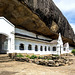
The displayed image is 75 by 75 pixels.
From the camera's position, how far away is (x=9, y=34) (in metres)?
13.6

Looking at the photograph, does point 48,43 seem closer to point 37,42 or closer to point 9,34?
point 37,42

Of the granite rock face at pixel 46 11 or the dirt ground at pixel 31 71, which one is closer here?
the dirt ground at pixel 31 71

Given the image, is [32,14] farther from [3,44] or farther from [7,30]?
[3,44]

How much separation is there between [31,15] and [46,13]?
3.91m

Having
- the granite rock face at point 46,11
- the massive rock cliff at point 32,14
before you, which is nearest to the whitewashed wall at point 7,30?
the massive rock cliff at point 32,14

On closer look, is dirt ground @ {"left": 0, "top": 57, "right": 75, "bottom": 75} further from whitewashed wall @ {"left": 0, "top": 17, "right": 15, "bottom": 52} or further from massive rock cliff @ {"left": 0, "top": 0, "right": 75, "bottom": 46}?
massive rock cliff @ {"left": 0, "top": 0, "right": 75, "bottom": 46}

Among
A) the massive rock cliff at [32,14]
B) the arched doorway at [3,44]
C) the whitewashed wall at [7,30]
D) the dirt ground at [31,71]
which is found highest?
the massive rock cliff at [32,14]

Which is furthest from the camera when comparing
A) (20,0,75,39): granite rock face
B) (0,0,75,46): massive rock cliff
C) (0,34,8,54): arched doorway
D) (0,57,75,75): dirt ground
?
(20,0,75,39): granite rock face

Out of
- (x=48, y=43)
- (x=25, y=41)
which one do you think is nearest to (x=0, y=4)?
(x=25, y=41)

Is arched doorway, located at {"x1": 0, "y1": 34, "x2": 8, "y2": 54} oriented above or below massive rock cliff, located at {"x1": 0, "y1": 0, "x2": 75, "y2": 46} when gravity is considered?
below

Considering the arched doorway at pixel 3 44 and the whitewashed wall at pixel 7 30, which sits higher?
the whitewashed wall at pixel 7 30

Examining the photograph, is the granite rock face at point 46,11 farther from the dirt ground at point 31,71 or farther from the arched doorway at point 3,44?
the dirt ground at point 31,71

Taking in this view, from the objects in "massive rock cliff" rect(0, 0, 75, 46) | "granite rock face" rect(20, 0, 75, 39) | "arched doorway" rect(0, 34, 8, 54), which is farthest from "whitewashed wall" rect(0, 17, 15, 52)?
"granite rock face" rect(20, 0, 75, 39)

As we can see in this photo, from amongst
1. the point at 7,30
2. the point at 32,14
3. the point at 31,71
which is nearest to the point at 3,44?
the point at 7,30
